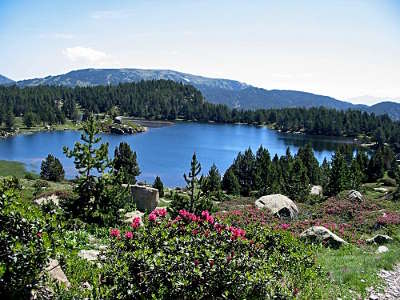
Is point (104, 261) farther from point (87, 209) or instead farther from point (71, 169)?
point (71, 169)

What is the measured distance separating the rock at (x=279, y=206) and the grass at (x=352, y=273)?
16048 mm

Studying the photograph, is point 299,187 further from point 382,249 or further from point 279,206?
point 382,249

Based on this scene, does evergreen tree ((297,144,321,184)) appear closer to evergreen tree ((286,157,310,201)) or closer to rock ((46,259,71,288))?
evergreen tree ((286,157,310,201))

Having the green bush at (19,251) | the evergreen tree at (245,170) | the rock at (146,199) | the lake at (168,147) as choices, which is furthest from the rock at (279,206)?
the lake at (168,147)

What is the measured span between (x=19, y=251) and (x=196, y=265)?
12.5 feet

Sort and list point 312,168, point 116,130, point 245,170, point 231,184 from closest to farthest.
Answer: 1. point 231,184
2. point 312,168
3. point 245,170
4. point 116,130

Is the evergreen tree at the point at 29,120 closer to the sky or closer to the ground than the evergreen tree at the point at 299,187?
closer to the sky

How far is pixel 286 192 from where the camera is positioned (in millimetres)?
68188

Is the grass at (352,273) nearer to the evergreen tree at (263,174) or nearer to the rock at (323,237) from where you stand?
the rock at (323,237)

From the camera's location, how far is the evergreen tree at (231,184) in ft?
253

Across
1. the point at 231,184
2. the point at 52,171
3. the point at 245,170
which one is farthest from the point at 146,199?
the point at 245,170

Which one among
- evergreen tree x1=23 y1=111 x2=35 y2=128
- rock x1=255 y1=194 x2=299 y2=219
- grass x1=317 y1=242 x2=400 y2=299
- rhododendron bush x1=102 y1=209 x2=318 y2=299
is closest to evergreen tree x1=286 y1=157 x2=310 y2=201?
rock x1=255 y1=194 x2=299 y2=219

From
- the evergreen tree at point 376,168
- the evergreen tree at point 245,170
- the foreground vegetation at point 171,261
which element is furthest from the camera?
the evergreen tree at point 376,168

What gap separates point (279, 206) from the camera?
33750 mm
